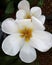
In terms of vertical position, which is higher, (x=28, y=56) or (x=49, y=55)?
(x=28, y=56)

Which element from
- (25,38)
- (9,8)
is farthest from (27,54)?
(9,8)

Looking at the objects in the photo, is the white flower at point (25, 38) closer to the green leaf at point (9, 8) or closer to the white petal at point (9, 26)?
the white petal at point (9, 26)

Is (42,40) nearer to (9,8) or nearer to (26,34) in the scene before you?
(26,34)

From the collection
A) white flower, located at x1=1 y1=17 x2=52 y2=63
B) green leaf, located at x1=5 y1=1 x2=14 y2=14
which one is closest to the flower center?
white flower, located at x1=1 y1=17 x2=52 y2=63

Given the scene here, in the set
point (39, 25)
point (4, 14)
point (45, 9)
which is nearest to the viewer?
point (39, 25)

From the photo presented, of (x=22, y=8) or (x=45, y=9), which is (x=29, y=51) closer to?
(x=22, y=8)

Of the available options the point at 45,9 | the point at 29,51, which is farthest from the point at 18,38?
the point at 45,9

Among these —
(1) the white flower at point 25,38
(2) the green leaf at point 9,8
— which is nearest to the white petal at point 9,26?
(1) the white flower at point 25,38
